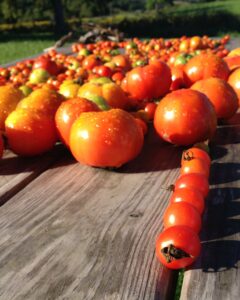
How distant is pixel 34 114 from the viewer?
168 centimetres

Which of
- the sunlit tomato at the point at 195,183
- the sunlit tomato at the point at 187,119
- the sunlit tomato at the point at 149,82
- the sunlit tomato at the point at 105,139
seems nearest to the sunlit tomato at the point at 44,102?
the sunlit tomato at the point at 105,139

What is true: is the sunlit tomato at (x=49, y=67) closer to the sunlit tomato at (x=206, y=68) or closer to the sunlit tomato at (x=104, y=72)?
the sunlit tomato at (x=104, y=72)

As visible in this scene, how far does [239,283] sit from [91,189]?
0.62 m

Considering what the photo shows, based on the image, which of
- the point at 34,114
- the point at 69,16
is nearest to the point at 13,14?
the point at 69,16

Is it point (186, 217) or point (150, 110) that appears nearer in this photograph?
point (186, 217)

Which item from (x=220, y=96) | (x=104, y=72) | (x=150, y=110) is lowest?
(x=104, y=72)

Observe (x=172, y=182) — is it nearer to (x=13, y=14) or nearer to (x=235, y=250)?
(x=235, y=250)

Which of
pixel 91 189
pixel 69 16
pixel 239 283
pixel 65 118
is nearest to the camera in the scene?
pixel 239 283

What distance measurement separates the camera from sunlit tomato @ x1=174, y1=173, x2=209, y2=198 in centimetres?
118

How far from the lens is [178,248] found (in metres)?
0.90

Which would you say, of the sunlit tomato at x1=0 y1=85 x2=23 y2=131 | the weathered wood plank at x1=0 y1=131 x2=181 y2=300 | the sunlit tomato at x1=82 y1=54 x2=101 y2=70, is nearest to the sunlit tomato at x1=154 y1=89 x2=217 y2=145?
the weathered wood plank at x1=0 y1=131 x2=181 y2=300

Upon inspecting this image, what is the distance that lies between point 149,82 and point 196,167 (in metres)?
1.00

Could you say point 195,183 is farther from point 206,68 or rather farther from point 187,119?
point 206,68

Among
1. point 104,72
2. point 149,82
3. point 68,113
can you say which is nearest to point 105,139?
point 68,113
